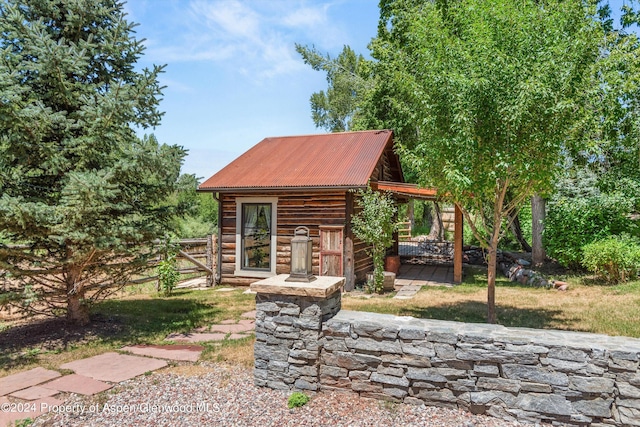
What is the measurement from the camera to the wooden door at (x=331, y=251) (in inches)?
387

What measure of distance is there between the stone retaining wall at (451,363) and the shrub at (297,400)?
0.20m

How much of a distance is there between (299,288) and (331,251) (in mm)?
5771

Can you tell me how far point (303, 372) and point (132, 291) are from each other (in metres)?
7.75

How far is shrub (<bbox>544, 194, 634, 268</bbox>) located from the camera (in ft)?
Answer: 34.5

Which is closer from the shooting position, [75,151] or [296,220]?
[75,151]

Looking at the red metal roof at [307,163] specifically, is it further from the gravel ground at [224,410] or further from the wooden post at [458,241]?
the gravel ground at [224,410]

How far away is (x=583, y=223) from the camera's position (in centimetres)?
1080

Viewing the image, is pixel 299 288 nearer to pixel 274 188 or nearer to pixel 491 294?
pixel 491 294

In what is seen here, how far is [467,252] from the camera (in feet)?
52.8

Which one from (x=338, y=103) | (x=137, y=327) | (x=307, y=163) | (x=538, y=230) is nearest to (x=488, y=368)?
(x=137, y=327)

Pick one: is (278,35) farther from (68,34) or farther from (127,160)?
(127,160)

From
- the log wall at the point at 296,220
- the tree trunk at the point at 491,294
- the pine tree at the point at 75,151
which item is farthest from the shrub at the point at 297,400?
the log wall at the point at 296,220

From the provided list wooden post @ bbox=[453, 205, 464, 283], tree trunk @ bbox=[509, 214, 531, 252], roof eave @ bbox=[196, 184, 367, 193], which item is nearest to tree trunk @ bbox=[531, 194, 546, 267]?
tree trunk @ bbox=[509, 214, 531, 252]

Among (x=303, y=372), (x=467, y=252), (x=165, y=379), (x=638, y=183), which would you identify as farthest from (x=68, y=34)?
(x=467, y=252)
